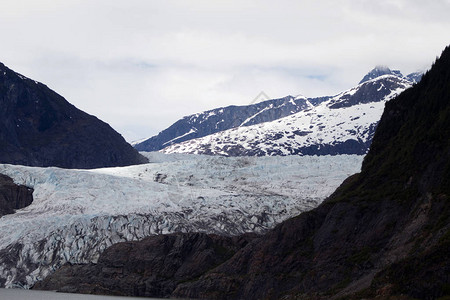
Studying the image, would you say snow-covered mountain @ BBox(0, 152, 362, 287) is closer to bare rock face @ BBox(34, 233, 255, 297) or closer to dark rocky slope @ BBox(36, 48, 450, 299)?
bare rock face @ BBox(34, 233, 255, 297)

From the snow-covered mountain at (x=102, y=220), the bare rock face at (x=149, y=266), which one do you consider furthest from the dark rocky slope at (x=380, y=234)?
the snow-covered mountain at (x=102, y=220)

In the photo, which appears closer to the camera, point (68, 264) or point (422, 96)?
point (422, 96)

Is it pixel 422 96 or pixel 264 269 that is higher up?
pixel 422 96

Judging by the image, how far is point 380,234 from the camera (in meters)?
104

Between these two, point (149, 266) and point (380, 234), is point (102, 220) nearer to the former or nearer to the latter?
point (149, 266)

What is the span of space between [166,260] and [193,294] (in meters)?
18.0

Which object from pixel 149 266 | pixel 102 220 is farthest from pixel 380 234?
pixel 102 220

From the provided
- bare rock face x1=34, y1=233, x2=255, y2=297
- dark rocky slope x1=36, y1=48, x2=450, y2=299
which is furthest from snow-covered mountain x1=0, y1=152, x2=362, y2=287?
dark rocky slope x1=36, y1=48, x2=450, y2=299

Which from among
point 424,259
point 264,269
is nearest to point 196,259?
point 264,269

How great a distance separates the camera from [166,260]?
145250 mm

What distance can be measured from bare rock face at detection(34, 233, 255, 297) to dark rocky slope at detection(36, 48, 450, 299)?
233 inches

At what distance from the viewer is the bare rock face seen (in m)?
141

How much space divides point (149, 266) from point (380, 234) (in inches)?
2180

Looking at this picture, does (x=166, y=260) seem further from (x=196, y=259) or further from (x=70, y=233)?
(x=70, y=233)
